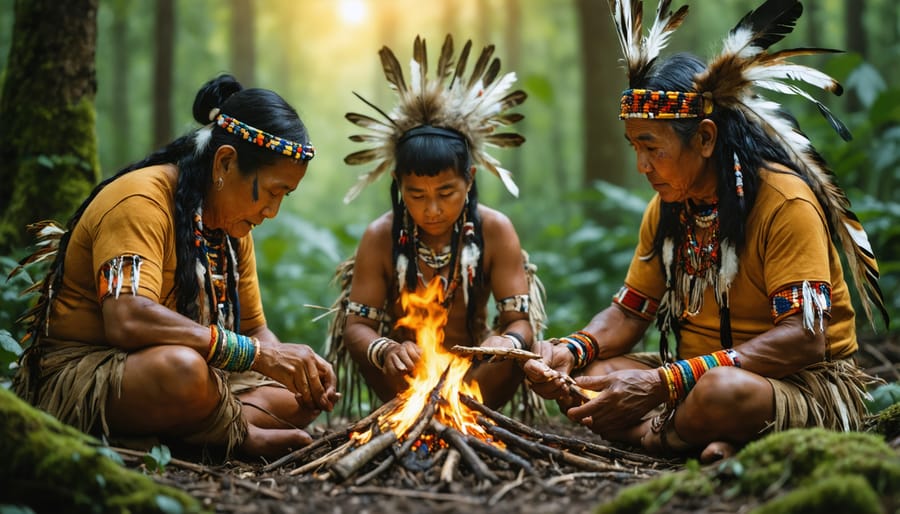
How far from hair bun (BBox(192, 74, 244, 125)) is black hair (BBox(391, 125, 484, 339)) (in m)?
0.99

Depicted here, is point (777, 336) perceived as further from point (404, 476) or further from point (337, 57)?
point (337, 57)

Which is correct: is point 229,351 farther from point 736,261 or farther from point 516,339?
point 736,261

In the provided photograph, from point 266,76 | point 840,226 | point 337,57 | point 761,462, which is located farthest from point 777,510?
point 337,57

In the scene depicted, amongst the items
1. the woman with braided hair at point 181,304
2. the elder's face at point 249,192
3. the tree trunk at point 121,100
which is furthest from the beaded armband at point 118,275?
the tree trunk at point 121,100

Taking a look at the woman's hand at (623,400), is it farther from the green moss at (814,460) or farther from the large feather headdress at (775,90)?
the large feather headdress at (775,90)

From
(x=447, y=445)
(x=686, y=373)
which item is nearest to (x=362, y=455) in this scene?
(x=447, y=445)

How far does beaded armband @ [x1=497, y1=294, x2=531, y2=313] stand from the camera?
4.31 meters

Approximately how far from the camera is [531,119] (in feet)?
87.7

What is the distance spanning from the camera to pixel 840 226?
11.9ft

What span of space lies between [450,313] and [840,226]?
2.11 m

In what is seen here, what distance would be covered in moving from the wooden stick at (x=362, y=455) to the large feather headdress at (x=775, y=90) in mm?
1902

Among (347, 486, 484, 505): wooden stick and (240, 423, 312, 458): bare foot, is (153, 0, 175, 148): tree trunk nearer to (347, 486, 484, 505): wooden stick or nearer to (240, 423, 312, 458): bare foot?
(240, 423, 312, 458): bare foot

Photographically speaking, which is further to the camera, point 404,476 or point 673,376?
point 673,376

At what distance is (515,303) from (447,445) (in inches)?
46.5
